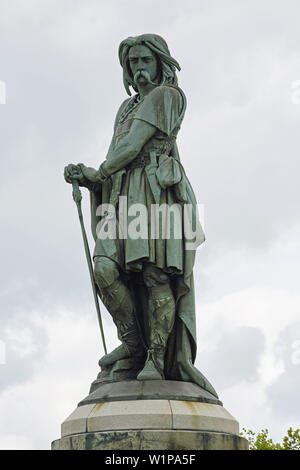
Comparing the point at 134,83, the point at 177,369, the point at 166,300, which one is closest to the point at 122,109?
the point at 134,83

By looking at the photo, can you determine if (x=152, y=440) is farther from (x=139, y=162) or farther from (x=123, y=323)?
(x=139, y=162)

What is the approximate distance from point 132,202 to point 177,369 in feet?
7.17

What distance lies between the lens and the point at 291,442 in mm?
22266

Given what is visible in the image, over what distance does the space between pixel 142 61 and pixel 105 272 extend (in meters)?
3.03

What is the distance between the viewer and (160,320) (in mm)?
9586

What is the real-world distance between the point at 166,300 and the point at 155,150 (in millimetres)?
1993

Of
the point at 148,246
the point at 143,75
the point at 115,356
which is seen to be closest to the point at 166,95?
the point at 143,75

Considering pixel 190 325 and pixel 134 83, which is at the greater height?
pixel 134 83

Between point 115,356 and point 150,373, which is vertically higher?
point 115,356

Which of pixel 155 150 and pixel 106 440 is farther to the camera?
pixel 155 150
